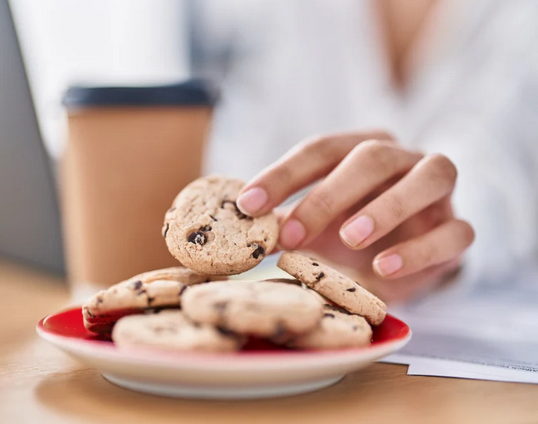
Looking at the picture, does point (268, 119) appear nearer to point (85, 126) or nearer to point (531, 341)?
point (85, 126)

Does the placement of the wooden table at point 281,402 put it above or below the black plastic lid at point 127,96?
below

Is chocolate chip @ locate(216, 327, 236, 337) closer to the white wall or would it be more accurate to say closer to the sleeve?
the sleeve

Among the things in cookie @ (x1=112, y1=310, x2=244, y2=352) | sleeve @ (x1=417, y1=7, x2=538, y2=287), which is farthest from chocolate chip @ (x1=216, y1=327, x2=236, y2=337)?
sleeve @ (x1=417, y1=7, x2=538, y2=287)

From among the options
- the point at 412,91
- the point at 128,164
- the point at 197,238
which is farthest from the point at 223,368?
the point at 412,91

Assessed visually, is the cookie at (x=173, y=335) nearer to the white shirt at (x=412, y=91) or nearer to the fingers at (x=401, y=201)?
the fingers at (x=401, y=201)

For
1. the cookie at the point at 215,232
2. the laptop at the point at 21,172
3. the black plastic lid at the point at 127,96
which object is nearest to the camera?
the cookie at the point at 215,232

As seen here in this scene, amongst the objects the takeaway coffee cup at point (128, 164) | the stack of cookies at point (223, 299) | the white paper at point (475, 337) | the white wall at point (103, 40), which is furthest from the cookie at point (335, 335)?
the white wall at point (103, 40)
